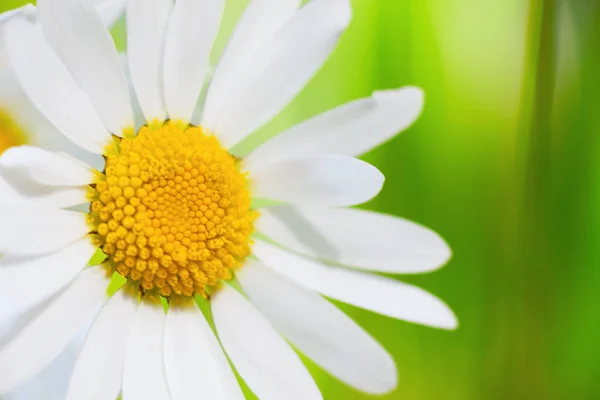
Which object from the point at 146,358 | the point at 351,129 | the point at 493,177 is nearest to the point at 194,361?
the point at 146,358

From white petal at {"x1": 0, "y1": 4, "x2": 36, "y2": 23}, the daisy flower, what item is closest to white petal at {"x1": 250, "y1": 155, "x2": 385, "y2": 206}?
the daisy flower

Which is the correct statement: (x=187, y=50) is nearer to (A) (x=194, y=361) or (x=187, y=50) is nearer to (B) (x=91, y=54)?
(B) (x=91, y=54)

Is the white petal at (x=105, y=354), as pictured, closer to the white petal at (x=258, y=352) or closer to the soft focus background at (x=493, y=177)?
the white petal at (x=258, y=352)

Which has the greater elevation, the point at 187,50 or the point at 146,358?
the point at 187,50

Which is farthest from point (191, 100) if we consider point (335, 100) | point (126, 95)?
point (335, 100)

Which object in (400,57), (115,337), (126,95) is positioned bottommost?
(115,337)

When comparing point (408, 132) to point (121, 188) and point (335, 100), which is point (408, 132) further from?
point (121, 188)
